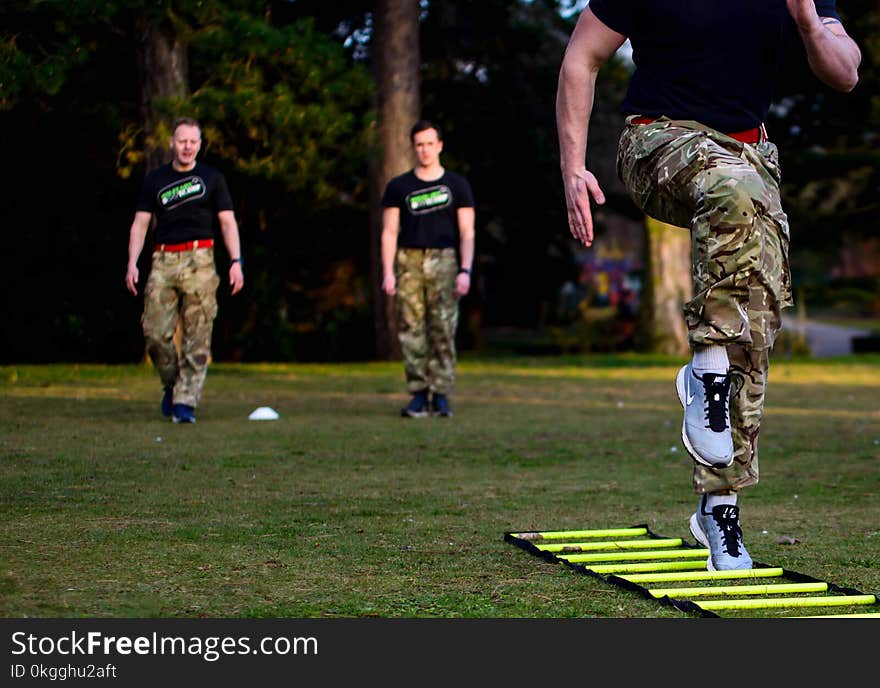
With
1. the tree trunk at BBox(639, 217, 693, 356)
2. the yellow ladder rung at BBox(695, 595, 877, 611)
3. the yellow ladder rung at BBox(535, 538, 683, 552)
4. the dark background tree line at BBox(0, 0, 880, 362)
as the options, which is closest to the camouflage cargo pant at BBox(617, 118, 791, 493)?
the yellow ladder rung at BBox(535, 538, 683, 552)

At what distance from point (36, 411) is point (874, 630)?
954cm

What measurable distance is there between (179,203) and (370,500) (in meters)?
4.80

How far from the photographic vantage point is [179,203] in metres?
11.3

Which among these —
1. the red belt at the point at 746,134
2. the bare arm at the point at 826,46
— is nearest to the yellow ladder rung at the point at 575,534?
the red belt at the point at 746,134

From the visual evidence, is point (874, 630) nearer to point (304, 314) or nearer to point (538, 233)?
point (304, 314)

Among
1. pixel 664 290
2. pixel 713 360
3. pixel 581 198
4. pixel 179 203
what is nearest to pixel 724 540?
pixel 713 360

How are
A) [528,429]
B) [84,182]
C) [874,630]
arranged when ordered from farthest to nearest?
[84,182] → [528,429] → [874,630]

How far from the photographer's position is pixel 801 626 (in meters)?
3.95

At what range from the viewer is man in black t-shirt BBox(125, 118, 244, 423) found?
37.1 feet

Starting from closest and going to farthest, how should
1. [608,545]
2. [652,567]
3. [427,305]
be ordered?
[652,567] → [608,545] → [427,305]

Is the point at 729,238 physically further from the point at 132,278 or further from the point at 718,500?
the point at 132,278

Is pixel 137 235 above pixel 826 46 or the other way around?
the other way around

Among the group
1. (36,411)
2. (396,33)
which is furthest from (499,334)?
(36,411)

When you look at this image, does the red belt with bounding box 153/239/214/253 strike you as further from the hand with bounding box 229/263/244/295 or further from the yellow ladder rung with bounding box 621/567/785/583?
the yellow ladder rung with bounding box 621/567/785/583
